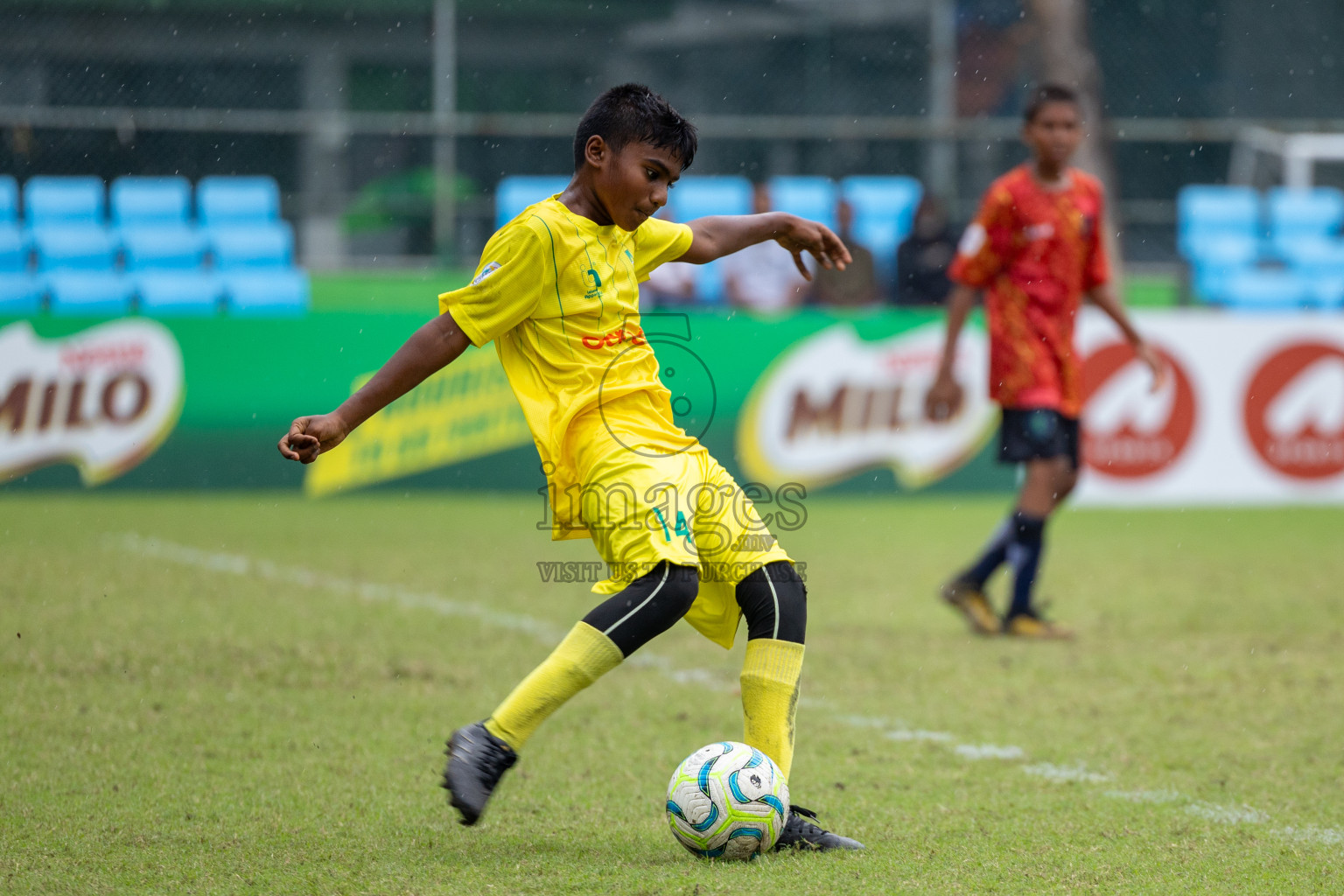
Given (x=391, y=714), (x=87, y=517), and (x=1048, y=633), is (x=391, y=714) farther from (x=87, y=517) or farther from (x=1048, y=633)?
(x=87, y=517)

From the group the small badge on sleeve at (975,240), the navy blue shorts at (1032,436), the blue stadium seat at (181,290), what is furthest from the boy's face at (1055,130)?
the blue stadium seat at (181,290)

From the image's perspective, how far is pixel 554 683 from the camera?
315 centimetres

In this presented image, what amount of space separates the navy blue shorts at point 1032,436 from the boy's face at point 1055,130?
1010 mm

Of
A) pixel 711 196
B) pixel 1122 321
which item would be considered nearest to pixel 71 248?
pixel 711 196

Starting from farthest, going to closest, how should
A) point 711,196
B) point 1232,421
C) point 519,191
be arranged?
point 711,196 → point 519,191 → point 1232,421

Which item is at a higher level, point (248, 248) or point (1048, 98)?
point (1048, 98)

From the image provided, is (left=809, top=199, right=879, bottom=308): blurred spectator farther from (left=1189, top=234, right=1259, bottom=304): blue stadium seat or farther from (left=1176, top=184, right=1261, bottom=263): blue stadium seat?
(left=1176, top=184, right=1261, bottom=263): blue stadium seat

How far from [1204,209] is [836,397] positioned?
212 inches

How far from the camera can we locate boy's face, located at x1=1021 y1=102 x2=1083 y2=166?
5910 millimetres

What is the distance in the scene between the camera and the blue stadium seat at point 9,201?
1153 centimetres

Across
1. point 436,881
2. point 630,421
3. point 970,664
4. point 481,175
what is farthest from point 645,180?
point 481,175

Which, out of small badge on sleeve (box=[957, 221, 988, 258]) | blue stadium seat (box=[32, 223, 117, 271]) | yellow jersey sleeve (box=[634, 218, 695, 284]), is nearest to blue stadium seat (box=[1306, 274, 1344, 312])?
small badge on sleeve (box=[957, 221, 988, 258])

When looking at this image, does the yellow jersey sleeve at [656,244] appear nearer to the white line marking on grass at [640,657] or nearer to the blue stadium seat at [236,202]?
the white line marking on grass at [640,657]

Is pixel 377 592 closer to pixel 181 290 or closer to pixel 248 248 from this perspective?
pixel 181 290
